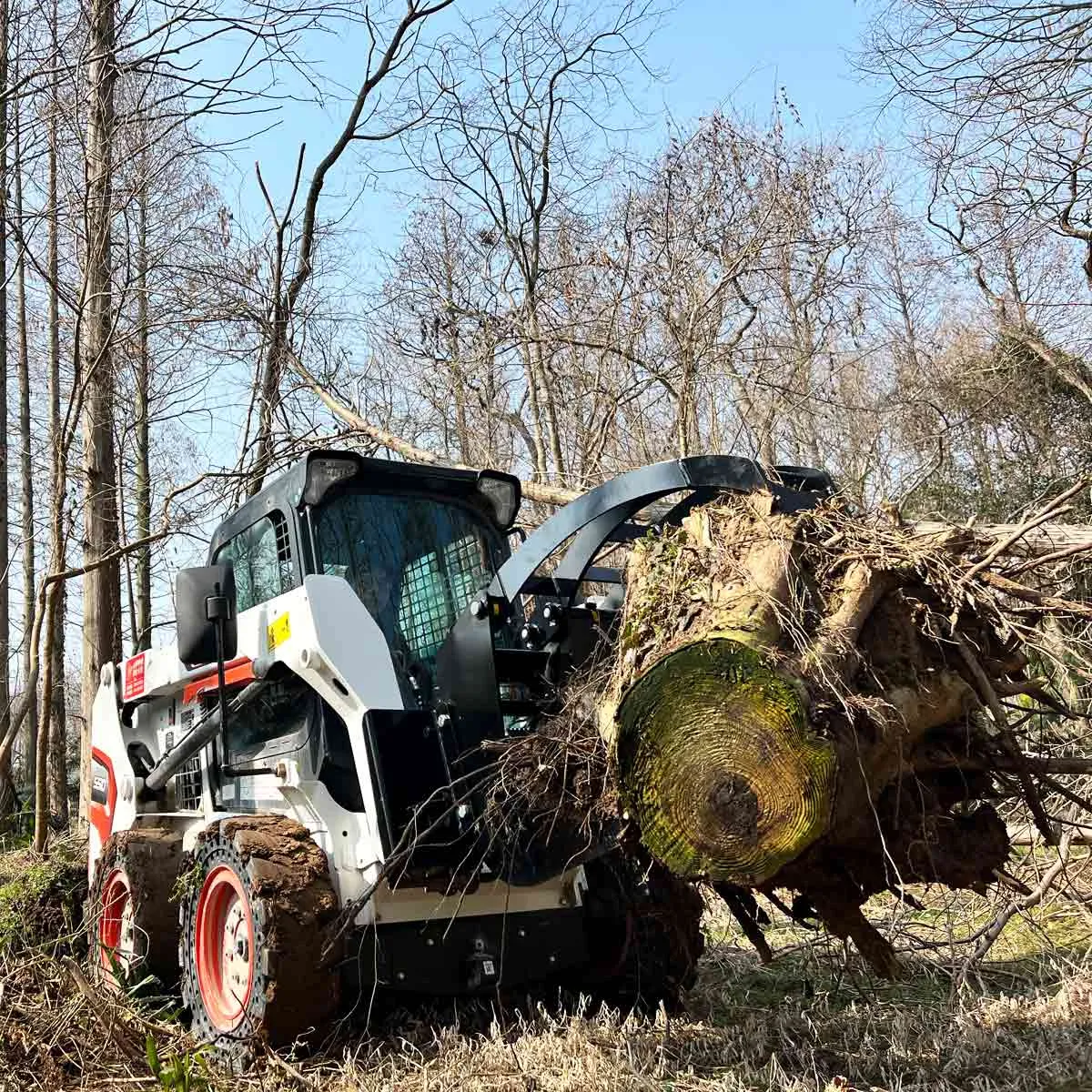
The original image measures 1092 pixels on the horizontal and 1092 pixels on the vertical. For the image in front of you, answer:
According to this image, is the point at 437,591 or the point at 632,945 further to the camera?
the point at 437,591

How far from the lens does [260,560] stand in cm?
559

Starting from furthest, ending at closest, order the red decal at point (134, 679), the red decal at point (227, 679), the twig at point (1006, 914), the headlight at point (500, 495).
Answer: the red decal at point (134, 679) → the headlight at point (500, 495) → the red decal at point (227, 679) → the twig at point (1006, 914)

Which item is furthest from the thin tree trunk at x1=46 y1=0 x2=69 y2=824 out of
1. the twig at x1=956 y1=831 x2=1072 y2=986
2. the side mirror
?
the twig at x1=956 y1=831 x2=1072 y2=986

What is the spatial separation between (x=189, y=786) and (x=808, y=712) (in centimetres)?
426

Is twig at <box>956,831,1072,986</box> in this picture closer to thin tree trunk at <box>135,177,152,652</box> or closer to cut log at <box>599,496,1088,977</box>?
cut log at <box>599,496,1088,977</box>

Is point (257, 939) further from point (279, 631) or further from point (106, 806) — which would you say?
point (106, 806)

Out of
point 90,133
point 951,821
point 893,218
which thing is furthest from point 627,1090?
point 893,218

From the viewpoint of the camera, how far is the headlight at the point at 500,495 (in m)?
5.70

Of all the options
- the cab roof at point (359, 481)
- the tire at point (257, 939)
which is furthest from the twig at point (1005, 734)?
the cab roof at point (359, 481)

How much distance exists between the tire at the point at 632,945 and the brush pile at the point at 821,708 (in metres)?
1.19

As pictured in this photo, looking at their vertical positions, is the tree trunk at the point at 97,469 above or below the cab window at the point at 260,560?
above

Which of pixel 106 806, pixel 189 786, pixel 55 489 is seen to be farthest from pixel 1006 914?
pixel 55 489

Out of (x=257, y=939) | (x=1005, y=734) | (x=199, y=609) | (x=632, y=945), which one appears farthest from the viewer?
(x=632, y=945)

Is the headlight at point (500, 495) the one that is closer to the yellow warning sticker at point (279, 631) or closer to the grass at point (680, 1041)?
the yellow warning sticker at point (279, 631)
